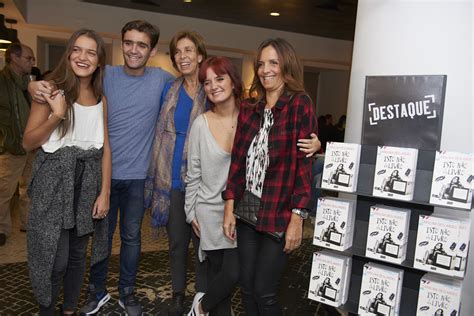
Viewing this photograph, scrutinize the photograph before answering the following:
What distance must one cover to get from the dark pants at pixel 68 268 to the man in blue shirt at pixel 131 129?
256 millimetres

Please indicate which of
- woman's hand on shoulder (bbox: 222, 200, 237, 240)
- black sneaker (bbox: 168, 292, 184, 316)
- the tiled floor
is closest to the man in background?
the tiled floor

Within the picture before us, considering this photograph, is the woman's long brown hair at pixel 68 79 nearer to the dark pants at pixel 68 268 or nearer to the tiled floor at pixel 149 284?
the dark pants at pixel 68 268

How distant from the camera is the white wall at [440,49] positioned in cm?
215

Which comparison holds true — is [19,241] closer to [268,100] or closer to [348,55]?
[268,100]

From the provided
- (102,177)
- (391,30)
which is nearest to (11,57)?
(102,177)

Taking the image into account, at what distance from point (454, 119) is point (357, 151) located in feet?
2.01

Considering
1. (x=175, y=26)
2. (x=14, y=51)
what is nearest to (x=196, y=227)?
(x=14, y=51)

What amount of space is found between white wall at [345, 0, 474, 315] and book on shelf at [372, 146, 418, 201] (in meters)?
0.50

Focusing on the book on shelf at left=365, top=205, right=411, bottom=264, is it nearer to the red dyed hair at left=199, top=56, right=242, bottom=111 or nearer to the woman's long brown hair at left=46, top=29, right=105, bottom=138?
the red dyed hair at left=199, top=56, right=242, bottom=111

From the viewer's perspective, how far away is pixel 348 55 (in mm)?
9758

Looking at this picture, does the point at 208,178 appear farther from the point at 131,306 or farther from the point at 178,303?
the point at 131,306

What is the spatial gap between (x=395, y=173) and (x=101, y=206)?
4.87ft

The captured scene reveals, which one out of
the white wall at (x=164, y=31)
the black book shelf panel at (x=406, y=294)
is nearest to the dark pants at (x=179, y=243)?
the black book shelf panel at (x=406, y=294)

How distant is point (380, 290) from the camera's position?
197 centimetres
